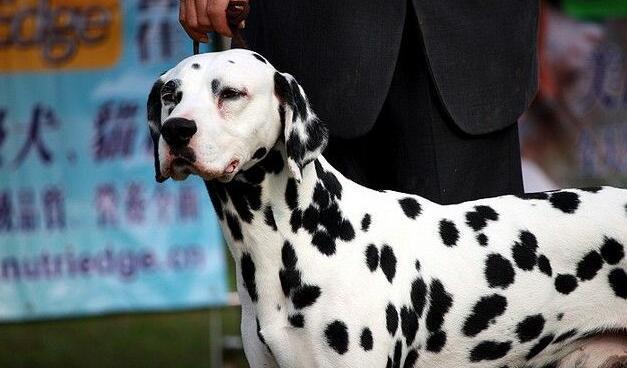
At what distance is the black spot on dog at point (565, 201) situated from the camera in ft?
15.7

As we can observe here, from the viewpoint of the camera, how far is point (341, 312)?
427 centimetres

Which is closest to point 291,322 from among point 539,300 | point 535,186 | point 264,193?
point 264,193

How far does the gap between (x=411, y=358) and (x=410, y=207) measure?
49cm

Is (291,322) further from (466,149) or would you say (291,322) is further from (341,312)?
(466,149)

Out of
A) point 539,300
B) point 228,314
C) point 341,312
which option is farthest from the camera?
point 228,314

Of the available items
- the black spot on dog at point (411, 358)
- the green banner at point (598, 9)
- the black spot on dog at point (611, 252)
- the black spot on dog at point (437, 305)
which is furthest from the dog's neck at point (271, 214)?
the green banner at point (598, 9)

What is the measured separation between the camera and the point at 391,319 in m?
4.33

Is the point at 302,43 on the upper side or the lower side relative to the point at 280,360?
upper

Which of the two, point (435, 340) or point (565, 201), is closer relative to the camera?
point (435, 340)

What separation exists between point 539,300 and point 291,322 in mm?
884

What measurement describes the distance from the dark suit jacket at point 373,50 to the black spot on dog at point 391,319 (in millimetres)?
768

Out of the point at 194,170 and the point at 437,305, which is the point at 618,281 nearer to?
the point at 437,305

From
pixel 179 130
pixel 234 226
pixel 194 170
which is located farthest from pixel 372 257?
pixel 179 130

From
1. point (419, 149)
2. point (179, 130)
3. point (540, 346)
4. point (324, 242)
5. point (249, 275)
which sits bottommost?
point (540, 346)
